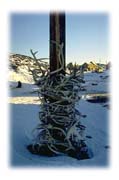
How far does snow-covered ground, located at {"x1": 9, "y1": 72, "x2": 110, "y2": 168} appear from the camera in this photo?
42.3 inches

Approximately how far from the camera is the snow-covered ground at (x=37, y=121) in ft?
3.53

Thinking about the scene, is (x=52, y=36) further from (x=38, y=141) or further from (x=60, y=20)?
(x=38, y=141)

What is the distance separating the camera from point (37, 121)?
1.20 meters

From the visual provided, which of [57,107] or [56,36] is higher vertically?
[56,36]

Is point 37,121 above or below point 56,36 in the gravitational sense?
below

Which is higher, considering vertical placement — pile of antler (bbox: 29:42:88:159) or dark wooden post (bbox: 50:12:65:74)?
dark wooden post (bbox: 50:12:65:74)

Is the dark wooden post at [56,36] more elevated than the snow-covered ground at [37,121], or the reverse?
the dark wooden post at [56,36]

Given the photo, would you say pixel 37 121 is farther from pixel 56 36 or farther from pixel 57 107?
pixel 56 36

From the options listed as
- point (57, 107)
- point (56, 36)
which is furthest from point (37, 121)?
point (56, 36)

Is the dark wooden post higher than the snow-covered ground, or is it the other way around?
the dark wooden post

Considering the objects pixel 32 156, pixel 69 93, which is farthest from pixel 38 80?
pixel 32 156

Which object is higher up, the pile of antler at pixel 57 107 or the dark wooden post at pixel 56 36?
the dark wooden post at pixel 56 36
